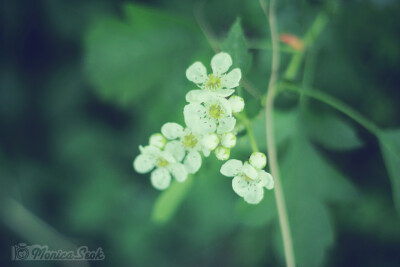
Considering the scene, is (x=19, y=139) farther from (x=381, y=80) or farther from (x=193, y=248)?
(x=381, y=80)

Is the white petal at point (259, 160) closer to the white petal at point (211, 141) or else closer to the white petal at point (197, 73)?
the white petal at point (211, 141)

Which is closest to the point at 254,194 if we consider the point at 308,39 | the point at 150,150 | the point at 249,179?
the point at 249,179

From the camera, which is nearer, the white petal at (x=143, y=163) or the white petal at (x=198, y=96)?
the white petal at (x=198, y=96)

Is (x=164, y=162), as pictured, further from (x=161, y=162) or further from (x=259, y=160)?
(x=259, y=160)

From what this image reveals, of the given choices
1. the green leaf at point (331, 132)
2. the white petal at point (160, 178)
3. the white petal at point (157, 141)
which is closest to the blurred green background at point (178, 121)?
the green leaf at point (331, 132)

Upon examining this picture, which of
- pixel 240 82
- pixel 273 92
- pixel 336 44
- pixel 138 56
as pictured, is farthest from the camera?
pixel 336 44

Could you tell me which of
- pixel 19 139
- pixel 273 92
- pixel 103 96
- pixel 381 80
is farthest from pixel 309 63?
pixel 19 139

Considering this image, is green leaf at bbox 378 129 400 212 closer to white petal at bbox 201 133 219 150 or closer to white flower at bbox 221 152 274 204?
white flower at bbox 221 152 274 204
